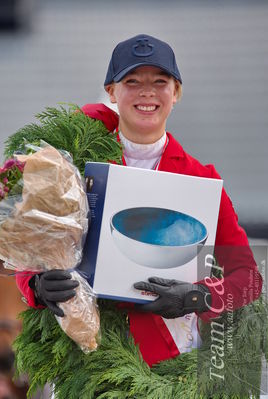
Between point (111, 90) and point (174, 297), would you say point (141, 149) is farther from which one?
point (174, 297)

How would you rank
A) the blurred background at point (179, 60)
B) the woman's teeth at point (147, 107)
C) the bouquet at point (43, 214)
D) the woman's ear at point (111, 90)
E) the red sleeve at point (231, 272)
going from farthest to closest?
the blurred background at point (179, 60) → the woman's ear at point (111, 90) → the woman's teeth at point (147, 107) → the red sleeve at point (231, 272) → the bouquet at point (43, 214)

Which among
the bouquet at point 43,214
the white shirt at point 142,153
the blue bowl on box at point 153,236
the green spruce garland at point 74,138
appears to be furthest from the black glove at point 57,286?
the white shirt at point 142,153

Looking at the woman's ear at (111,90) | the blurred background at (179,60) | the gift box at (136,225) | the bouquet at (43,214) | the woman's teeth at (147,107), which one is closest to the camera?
the bouquet at (43,214)

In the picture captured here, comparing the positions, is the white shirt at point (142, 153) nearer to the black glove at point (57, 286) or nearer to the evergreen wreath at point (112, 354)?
the evergreen wreath at point (112, 354)

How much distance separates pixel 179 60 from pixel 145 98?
106 inches

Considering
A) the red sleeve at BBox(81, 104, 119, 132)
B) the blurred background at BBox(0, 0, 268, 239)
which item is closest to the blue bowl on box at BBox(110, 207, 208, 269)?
the red sleeve at BBox(81, 104, 119, 132)

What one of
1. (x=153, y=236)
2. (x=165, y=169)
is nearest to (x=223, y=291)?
(x=153, y=236)

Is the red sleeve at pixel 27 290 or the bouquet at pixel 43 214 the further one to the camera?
the red sleeve at pixel 27 290

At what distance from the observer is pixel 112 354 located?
1308 mm

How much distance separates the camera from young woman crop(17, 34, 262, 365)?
1312 millimetres

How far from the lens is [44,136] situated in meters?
1.38

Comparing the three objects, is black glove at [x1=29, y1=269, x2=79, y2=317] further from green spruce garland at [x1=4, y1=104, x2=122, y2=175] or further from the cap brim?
the cap brim

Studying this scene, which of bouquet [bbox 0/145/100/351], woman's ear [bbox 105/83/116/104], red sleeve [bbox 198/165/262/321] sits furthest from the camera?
woman's ear [bbox 105/83/116/104]

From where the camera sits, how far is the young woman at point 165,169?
4.31 feet
